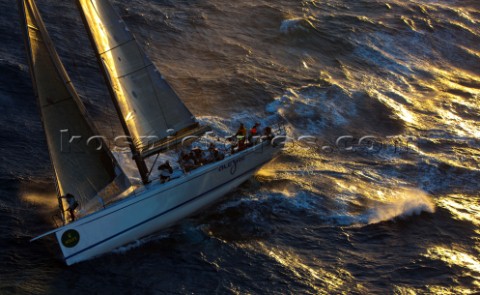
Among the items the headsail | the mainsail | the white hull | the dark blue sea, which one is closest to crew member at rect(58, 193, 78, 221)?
the mainsail

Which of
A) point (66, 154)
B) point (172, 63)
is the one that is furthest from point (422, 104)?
point (66, 154)

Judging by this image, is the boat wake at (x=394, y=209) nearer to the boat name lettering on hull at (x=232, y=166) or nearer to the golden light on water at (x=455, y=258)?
the golden light on water at (x=455, y=258)

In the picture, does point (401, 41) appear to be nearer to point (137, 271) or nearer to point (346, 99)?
point (346, 99)

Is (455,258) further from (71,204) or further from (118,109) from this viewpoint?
(71,204)

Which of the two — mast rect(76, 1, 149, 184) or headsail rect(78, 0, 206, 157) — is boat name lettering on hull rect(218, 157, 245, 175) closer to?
headsail rect(78, 0, 206, 157)

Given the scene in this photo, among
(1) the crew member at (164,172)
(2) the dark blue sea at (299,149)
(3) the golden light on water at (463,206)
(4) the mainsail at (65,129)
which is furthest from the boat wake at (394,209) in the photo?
(4) the mainsail at (65,129)

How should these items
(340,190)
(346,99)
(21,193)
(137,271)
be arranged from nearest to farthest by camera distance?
(137,271) < (21,193) < (340,190) < (346,99)
